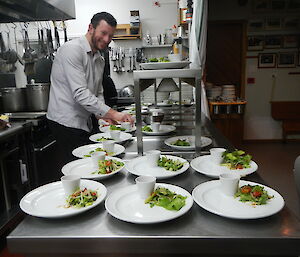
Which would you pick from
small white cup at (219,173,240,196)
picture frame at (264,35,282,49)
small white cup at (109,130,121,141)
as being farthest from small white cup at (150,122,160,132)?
picture frame at (264,35,282,49)

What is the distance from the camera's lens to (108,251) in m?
0.88

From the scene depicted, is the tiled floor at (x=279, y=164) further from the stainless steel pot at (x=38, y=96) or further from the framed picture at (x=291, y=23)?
the framed picture at (x=291, y=23)

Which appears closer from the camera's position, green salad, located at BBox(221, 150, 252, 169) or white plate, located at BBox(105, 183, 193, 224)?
white plate, located at BBox(105, 183, 193, 224)

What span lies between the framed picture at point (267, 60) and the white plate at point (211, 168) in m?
4.73

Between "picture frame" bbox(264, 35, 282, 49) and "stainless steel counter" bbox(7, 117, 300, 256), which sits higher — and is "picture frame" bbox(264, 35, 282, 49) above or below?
above

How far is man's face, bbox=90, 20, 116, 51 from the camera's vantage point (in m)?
2.18

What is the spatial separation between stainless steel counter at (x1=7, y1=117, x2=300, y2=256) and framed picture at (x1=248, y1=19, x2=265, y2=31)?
520 centimetres

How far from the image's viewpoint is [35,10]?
296 centimetres

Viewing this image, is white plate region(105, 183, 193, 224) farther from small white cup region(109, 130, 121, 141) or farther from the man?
the man

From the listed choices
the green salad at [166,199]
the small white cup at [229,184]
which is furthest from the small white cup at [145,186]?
the small white cup at [229,184]

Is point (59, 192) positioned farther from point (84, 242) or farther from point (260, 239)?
point (260, 239)

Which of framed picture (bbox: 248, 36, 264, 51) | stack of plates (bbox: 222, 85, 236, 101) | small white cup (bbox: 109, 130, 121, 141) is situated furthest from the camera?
framed picture (bbox: 248, 36, 264, 51)

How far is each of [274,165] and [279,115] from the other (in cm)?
163

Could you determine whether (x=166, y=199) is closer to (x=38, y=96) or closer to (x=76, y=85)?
(x=76, y=85)
